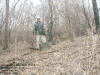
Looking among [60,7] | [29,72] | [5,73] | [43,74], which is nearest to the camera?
[43,74]

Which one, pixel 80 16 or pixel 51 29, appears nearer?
pixel 51 29

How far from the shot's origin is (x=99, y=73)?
91.9 inches

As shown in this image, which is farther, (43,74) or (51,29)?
(51,29)

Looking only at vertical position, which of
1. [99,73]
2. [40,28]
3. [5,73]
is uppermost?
[40,28]

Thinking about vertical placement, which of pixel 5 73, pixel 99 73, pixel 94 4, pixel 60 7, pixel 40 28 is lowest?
pixel 5 73

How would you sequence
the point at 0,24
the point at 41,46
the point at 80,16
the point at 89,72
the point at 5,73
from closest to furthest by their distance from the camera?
1. the point at 89,72
2. the point at 5,73
3. the point at 41,46
4. the point at 0,24
5. the point at 80,16

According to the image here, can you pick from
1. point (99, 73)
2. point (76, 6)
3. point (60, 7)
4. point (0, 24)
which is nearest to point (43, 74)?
point (99, 73)

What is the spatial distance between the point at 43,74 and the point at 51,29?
9.44m

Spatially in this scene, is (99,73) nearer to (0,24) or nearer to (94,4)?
(94,4)

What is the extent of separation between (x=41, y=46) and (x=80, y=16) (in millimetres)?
12723

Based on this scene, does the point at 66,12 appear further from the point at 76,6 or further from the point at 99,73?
the point at 99,73

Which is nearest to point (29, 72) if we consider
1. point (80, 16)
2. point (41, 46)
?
point (41, 46)

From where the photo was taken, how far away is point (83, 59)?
2992 mm

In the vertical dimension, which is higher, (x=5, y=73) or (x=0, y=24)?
(x=0, y=24)
